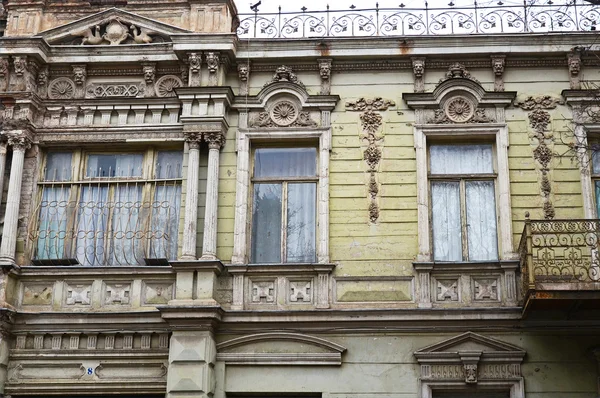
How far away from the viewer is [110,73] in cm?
1377

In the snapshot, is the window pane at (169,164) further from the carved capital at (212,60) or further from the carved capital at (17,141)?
the carved capital at (17,141)

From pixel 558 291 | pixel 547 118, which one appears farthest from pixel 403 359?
pixel 547 118

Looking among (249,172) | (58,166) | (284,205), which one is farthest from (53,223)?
(284,205)

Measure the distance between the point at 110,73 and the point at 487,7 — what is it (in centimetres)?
597

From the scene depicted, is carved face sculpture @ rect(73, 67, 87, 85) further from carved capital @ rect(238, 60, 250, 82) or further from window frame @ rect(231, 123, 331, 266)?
window frame @ rect(231, 123, 331, 266)

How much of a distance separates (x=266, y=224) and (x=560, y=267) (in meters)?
4.37

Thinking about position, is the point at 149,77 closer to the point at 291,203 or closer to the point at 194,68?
Result: the point at 194,68

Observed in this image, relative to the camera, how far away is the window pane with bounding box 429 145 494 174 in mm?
13164

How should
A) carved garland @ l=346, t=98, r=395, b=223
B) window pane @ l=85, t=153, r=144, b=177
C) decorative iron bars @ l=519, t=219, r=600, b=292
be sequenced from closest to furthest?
decorative iron bars @ l=519, t=219, r=600, b=292
carved garland @ l=346, t=98, r=395, b=223
window pane @ l=85, t=153, r=144, b=177

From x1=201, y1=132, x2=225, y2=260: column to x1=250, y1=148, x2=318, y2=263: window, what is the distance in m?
0.66

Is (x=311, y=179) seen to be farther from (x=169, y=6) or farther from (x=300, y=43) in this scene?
(x=169, y=6)

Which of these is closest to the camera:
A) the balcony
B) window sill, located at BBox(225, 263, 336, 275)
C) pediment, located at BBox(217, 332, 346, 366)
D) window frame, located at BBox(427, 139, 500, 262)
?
the balcony

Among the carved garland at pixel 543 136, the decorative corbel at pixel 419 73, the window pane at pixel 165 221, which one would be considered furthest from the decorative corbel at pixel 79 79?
the carved garland at pixel 543 136

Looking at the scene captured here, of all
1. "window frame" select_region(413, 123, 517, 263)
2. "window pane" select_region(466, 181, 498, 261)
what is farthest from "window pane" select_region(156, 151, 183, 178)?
"window pane" select_region(466, 181, 498, 261)
